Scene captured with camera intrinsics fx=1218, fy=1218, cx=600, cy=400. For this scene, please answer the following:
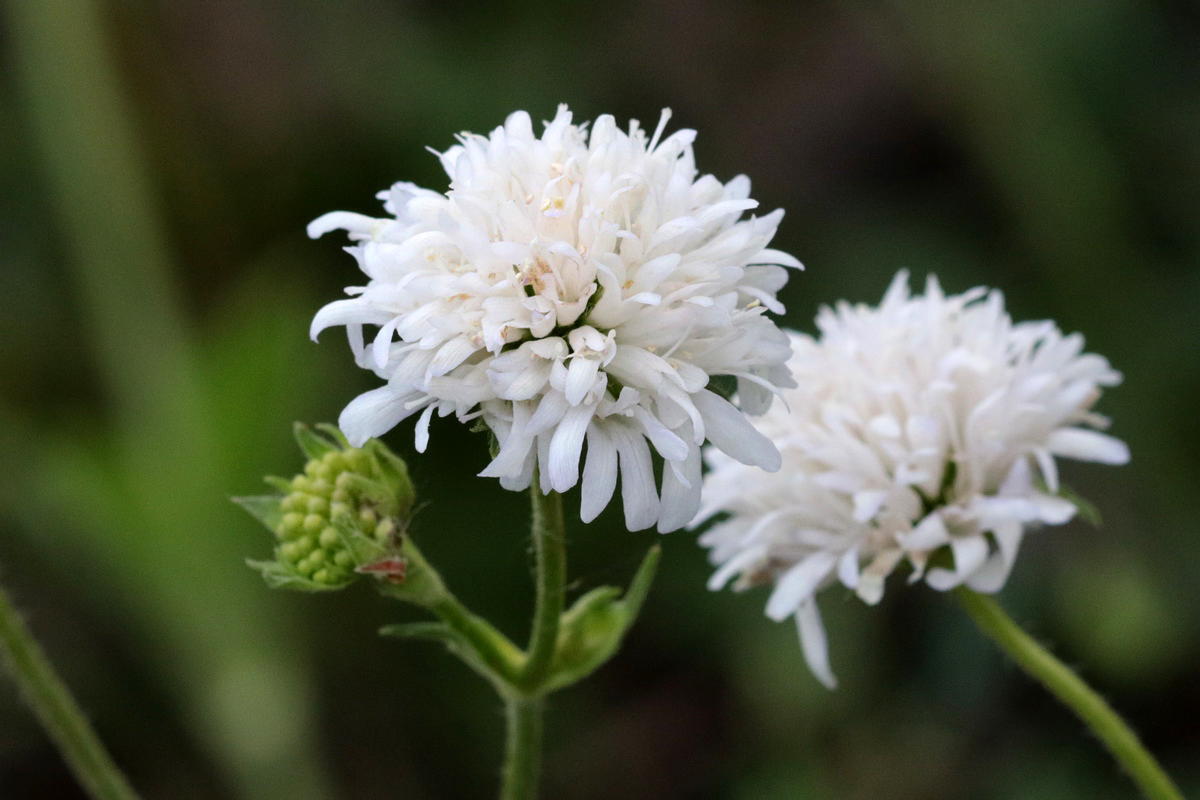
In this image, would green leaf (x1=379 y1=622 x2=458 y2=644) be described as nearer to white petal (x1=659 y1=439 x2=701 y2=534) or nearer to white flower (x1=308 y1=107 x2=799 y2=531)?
white flower (x1=308 y1=107 x2=799 y2=531)

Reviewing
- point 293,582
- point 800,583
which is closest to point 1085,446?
point 800,583

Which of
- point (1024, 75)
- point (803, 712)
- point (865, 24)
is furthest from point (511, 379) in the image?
point (865, 24)

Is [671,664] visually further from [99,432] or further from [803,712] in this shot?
[99,432]

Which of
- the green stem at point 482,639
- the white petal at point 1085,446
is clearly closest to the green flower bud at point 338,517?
the green stem at point 482,639

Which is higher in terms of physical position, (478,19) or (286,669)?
(478,19)

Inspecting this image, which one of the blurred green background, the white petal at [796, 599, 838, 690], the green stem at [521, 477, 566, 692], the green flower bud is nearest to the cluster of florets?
the green flower bud

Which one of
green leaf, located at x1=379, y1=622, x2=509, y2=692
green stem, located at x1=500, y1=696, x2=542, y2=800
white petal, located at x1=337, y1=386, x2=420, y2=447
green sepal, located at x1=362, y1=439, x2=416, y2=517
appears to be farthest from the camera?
green stem, located at x1=500, y1=696, x2=542, y2=800
